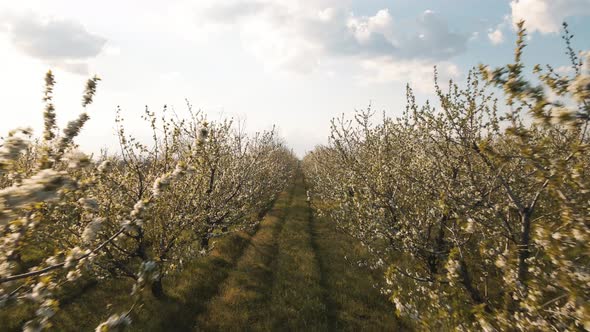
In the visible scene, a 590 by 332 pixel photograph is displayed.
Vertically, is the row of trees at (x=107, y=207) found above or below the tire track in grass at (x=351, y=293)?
above

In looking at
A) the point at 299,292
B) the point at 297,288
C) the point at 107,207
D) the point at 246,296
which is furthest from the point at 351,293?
the point at 107,207

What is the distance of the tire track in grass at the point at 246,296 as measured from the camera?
8.91 meters

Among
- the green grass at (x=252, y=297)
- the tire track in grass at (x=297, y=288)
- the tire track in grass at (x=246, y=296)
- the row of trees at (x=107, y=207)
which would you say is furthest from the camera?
the tire track in grass at (x=297, y=288)

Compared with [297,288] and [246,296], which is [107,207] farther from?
[297,288]

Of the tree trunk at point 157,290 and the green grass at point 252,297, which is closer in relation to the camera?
the green grass at point 252,297

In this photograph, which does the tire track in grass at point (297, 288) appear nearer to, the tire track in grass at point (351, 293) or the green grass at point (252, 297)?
the green grass at point (252, 297)

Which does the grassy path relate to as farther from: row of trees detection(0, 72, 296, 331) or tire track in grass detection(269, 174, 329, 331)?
row of trees detection(0, 72, 296, 331)

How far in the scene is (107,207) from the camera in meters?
8.76

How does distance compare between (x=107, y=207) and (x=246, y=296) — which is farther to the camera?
(x=246, y=296)

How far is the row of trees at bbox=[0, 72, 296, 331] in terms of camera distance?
9.60 ft

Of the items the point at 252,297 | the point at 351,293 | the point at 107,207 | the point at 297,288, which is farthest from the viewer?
the point at 297,288

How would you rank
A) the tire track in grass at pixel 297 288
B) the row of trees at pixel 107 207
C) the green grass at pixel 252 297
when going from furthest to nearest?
1. the tire track in grass at pixel 297 288
2. the green grass at pixel 252 297
3. the row of trees at pixel 107 207

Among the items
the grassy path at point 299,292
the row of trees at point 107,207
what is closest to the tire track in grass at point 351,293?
the grassy path at point 299,292

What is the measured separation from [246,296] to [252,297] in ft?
0.66
